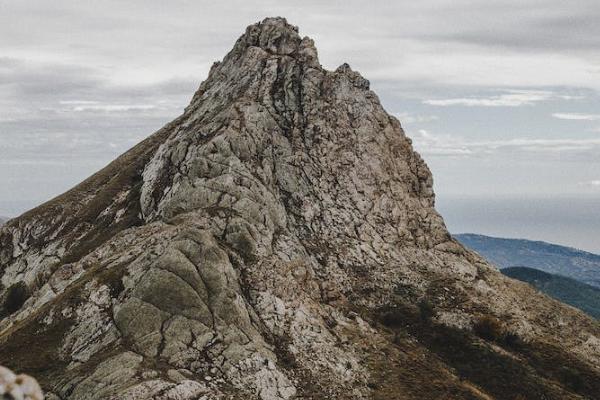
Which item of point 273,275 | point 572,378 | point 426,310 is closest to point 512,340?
point 572,378

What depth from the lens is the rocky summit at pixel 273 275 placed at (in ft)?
158

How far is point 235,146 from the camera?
248ft

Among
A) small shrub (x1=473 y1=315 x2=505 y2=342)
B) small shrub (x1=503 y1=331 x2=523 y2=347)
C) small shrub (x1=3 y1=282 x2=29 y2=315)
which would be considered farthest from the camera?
small shrub (x1=3 y1=282 x2=29 y2=315)

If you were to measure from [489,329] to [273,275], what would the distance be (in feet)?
87.5

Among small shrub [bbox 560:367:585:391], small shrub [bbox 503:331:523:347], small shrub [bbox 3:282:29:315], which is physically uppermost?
small shrub [bbox 503:331:523:347]

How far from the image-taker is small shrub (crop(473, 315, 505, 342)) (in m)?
63.8

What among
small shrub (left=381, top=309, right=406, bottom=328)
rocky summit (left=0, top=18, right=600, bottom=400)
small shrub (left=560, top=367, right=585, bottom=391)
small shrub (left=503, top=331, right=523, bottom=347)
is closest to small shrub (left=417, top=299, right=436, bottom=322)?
rocky summit (left=0, top=18, right=600, bottom=400)

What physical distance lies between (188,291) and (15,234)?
54.4 metres

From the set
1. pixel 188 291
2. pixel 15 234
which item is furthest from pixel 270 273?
pixel 15 234

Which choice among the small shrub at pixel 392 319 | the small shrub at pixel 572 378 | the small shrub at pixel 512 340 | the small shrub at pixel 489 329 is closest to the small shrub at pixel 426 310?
the small shrub at pixel 392 319

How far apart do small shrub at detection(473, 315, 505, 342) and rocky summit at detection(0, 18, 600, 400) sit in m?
0.17

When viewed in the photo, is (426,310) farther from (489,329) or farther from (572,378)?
(572,378)

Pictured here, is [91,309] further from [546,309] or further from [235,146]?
[546,309]

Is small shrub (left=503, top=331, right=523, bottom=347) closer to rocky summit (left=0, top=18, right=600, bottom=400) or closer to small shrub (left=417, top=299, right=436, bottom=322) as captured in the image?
rocky summit (left=0, top=18, right=600, bottom=400)
